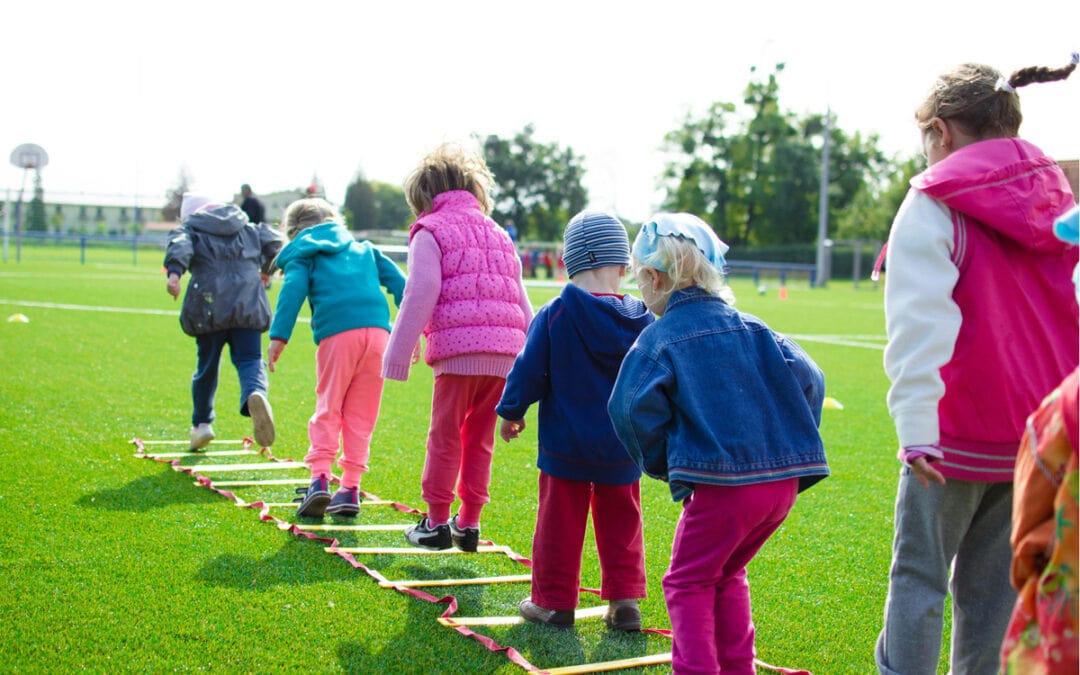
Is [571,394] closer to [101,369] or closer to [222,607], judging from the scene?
[222,607]

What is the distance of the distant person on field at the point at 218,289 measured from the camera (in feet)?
20.8

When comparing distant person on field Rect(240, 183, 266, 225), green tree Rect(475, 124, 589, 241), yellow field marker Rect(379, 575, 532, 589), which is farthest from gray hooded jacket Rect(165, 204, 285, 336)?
green tree Rect(475, 124, 589, 241)

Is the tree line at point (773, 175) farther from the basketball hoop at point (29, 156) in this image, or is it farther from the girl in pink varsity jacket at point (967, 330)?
the girl in pink varsity jacket at point (967, 330)

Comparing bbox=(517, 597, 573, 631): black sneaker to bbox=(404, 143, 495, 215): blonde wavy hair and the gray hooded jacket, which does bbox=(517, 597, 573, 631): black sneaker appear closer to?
bbox=(404, 143, 495, 215): blonde wavy hair

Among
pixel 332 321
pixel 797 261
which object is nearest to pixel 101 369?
pixel 332 321

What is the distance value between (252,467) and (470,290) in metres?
2.29

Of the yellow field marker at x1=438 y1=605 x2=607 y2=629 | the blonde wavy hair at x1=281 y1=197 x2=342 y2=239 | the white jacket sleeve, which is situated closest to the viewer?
the white jacket sleeve

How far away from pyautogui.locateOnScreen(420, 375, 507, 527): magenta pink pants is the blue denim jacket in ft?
5.38

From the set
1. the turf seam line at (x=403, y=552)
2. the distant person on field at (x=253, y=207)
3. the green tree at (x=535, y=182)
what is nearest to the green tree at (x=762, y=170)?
the green tree at (x=535, y=182)

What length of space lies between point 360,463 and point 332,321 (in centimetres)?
74

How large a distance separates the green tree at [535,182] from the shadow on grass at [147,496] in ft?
257

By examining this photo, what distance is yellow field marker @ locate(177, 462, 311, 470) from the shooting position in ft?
19.7

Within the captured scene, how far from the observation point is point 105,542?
4.41 m

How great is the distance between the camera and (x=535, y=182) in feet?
275
